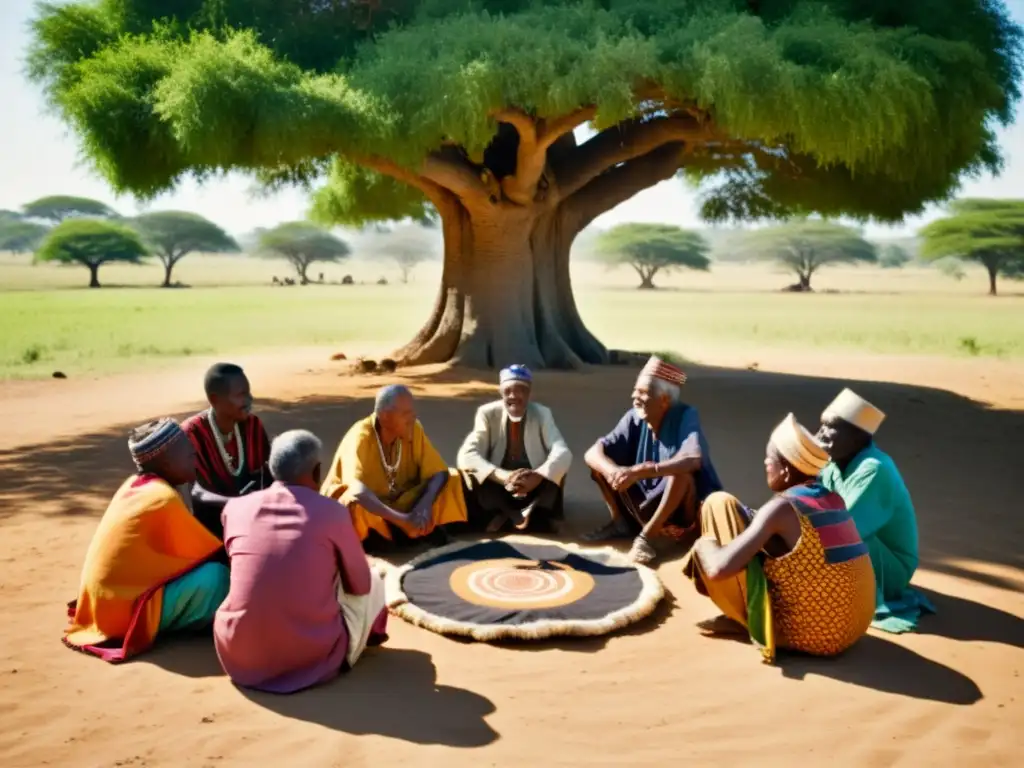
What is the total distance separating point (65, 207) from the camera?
54531 mm

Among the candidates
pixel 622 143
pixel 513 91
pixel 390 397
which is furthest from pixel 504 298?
pixel 390 397

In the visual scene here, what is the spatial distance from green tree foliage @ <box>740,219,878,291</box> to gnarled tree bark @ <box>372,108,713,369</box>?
1929 inches

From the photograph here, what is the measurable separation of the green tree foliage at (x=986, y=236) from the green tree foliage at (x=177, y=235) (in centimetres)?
4020

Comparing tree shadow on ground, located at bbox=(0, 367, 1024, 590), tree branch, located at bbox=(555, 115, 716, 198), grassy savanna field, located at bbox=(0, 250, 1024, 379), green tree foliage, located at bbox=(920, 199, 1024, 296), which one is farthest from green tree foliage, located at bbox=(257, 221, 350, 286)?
tree shadow on ground, located at bbox=(0, 367, 1024, 590)

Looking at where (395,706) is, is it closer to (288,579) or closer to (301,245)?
(288,579)

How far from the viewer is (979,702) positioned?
3.53 metres

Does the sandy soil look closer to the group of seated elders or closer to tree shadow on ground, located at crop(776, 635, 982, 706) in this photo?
tree shadow on ground, located at crop(776, 635, 982, 706)

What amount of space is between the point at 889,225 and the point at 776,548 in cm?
1299

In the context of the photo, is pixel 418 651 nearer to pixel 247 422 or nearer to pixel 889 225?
pixel 247 422

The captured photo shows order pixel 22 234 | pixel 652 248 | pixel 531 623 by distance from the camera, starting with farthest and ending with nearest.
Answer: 1. pixel 652 248
2. pixel 22 234
3. pixel 531 623

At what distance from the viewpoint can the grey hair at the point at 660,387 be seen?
5.30 m

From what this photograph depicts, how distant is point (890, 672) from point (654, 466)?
1.79m

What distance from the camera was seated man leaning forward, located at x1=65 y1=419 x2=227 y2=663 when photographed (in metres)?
3.79

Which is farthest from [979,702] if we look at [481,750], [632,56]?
[632,56]
